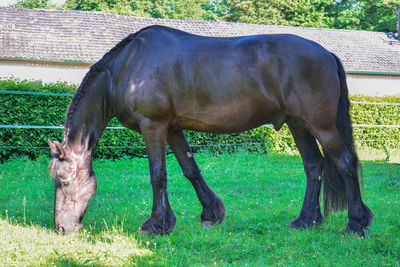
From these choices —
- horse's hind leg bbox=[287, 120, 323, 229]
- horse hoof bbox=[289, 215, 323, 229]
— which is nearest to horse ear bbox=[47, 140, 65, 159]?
horse's hind leg bbox=[287, 120, 323, 229]

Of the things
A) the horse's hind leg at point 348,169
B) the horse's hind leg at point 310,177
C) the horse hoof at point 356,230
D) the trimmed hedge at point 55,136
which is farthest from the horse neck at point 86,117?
the trimmed hedge at point 55,136

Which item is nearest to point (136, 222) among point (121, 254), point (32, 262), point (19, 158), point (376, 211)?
Answer: point (121, 254)

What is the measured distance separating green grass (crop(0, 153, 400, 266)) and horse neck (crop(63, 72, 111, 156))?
2.83ft

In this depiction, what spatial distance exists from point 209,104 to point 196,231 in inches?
53.8

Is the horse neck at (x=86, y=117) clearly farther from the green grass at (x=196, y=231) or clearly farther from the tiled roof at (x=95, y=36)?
the tiled roof at (x=95, y=36)

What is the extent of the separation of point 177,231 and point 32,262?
60.6 inches

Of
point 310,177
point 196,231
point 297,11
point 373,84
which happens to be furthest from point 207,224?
point 297,11

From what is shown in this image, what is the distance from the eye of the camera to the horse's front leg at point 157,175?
13.3ft

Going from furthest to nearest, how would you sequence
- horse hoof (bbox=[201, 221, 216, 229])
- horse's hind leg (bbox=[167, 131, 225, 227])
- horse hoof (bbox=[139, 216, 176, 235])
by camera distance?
horse's hind leg (bbox=[167, 131, 225, 227])
horse hoof (bbox=[201, 221, 216, 229])
horse hoof (bbox=[139, 216, 176, 235])

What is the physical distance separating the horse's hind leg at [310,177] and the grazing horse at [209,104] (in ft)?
0.04

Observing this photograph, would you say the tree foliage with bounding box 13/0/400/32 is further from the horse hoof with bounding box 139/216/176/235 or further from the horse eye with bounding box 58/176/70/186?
the horse hoof with bounding box 139/216/176/235

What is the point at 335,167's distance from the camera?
13.6 feet

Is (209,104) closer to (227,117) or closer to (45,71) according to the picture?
(227,117)

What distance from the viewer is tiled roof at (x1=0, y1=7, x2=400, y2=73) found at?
60.7 feet
